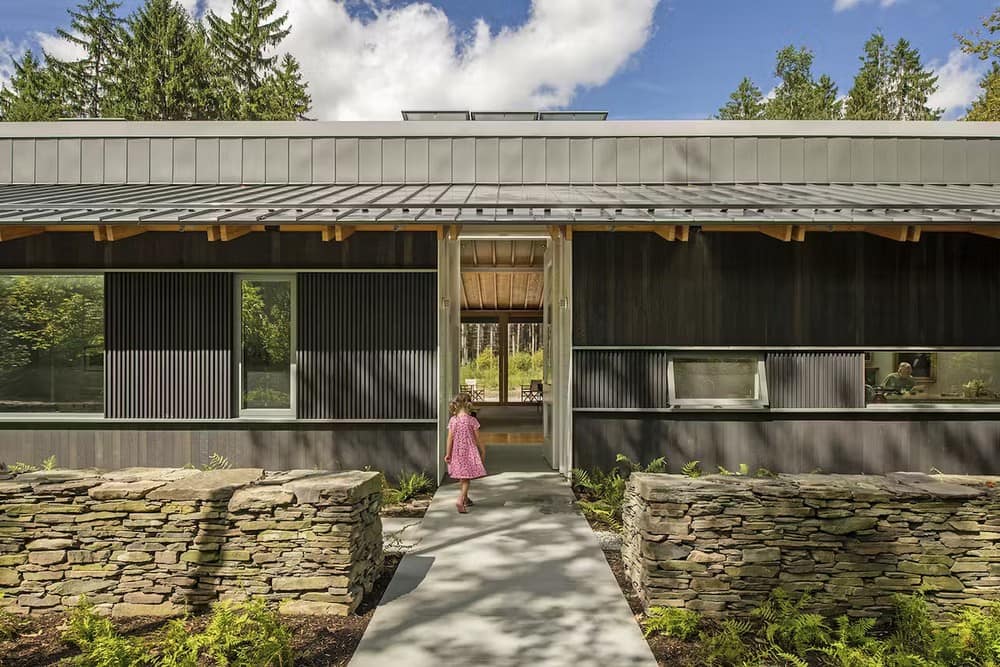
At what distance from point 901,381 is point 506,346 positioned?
1127 cm

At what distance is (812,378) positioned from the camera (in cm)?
827

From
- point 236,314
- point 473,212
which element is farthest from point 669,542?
point 236,314

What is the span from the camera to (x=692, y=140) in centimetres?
923

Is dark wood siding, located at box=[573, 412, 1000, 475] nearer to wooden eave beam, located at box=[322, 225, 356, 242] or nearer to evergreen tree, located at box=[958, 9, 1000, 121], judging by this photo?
wooden eave beam, located at box=[322, 225, 356, 242]

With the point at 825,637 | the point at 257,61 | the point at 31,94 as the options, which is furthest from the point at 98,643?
the point at 31,94

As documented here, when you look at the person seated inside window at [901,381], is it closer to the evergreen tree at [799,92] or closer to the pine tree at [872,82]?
the evergreen tree at [799,92]

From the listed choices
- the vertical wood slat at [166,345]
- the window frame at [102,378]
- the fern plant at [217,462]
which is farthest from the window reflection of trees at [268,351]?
the window frame at [102,378]

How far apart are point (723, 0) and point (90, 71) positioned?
3526 cm

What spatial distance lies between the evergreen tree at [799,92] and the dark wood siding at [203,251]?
37647 millimetres

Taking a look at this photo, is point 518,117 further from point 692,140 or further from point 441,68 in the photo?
point 441,68

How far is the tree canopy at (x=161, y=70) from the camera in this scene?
3650cm

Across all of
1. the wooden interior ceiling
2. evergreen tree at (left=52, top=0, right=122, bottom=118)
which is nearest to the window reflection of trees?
the wooden interior ceiling

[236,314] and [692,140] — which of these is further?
[692,140]

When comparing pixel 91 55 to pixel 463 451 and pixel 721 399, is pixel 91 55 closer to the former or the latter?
pixel 463 451
